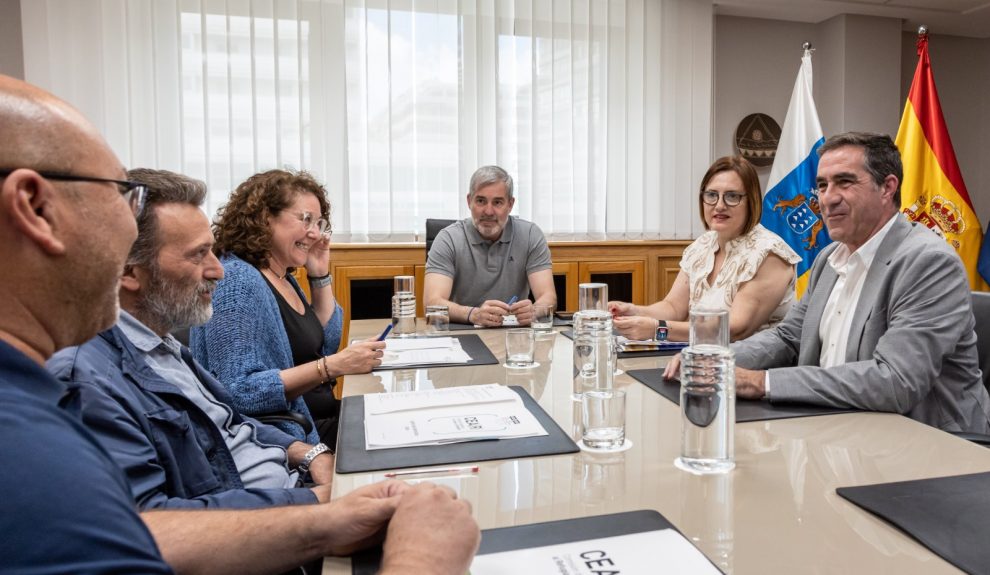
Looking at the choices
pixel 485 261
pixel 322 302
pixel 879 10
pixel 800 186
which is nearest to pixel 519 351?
pixel 322 302

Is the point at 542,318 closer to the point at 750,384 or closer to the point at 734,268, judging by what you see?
the point at 734,268

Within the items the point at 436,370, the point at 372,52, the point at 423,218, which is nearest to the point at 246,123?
the point at 372,52

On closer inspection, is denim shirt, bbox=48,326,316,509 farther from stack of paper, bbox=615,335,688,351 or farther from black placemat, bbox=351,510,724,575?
stack of paper, bbox=615,335,688,351

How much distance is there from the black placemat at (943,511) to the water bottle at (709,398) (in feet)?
0.53

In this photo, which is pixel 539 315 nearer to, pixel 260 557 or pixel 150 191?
pixel 150 191

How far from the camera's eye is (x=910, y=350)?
133 centimetres

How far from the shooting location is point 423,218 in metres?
3.95

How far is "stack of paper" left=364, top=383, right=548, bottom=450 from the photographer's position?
1.10 metres

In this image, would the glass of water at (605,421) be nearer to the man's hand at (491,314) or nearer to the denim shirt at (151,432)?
the denim shirt at (151,432)

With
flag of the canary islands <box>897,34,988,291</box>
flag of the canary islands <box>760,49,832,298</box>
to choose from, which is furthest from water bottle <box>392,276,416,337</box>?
flag of the canary islands <box>897,34,988,291</box>

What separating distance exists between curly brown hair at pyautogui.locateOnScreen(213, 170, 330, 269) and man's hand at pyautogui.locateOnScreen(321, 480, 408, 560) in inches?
49.3

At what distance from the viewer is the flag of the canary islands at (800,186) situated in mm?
3779

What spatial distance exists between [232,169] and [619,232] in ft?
7.93

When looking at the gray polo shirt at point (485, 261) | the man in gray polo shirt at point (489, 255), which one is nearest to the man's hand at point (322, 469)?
the man in gray polo shirt at point (489, 255)
